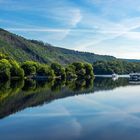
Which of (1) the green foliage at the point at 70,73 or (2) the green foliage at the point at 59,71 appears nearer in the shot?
(2) the green foliage at the point at 59,71

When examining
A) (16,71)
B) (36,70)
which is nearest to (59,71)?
(36,70)

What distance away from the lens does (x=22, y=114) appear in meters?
39.7

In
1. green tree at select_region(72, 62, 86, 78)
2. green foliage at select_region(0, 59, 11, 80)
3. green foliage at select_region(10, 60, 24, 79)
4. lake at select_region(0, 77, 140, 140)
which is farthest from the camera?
green tree at select_region(72, 62, 86, 78)

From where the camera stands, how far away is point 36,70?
140 meters

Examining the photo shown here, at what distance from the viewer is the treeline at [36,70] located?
370ft

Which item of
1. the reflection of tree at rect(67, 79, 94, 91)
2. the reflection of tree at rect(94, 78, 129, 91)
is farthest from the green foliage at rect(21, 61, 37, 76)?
the reflection of tree at rect(67, 79, 94, 91)

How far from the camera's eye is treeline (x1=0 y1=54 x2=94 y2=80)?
113 m

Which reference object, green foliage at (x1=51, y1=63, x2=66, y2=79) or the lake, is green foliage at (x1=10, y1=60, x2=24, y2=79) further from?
the lake

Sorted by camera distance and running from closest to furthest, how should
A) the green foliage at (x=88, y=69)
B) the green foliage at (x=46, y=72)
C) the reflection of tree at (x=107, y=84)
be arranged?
the reflection of tree at (x=107, y=84)
the green foliage at (x=46, y=72)
the green foliage at (x=88, y=69)

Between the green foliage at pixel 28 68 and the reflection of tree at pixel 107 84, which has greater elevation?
the green foliage at pixel 28 68

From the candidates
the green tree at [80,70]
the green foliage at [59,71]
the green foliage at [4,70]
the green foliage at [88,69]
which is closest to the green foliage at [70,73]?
the green foliage at [59,71]

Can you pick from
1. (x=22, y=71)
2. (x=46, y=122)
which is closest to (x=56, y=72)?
(x=22, y=71)

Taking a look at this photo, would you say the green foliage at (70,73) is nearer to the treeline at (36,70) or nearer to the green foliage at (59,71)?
the treeline at (36,70)

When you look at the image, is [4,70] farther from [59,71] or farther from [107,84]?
[59,71]
